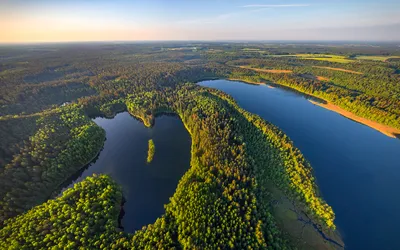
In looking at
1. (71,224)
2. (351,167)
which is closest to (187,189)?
(71,224)

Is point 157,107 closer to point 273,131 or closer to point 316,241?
point 273,131

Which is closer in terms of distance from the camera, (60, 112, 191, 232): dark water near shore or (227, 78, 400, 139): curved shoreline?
(60, 112, 191, 232): dark water near shore

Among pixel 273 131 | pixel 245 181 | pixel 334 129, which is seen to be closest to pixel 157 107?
pixel 273 131

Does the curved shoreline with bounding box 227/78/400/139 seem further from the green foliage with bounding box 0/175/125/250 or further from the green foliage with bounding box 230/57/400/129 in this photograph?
the green foliage with bounding box 0/175/125/250

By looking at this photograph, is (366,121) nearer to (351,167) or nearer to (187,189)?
(351,167)

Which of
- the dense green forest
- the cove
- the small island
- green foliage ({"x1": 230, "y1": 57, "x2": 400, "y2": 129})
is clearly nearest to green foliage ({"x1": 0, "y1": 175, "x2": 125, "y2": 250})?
the dense green forest
